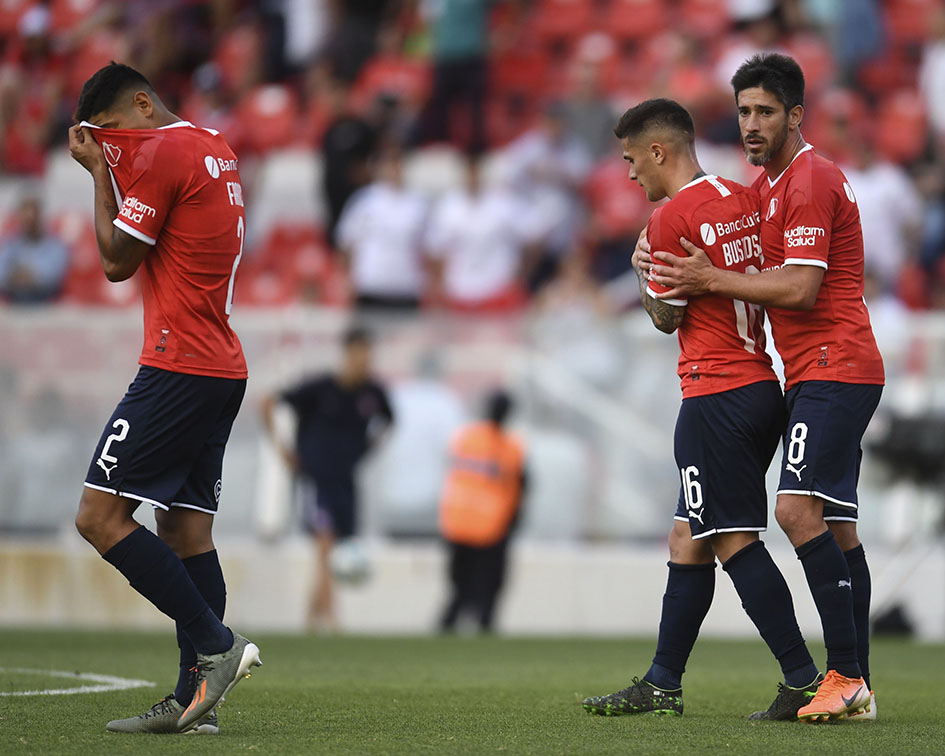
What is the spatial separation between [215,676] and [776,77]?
9.56ft

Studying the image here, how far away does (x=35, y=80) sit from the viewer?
18.7 metres

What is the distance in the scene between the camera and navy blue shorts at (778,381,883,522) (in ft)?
18.8

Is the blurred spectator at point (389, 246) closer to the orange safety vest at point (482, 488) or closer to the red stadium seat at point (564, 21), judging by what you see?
the orange safety vest at point (482, 488)

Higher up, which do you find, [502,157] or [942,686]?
[502,157]

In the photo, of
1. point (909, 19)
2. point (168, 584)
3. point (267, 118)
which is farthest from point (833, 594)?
point (267, 118)

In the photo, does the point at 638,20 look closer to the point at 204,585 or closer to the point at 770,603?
the point at 770,603

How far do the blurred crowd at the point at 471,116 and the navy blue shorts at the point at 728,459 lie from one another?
7433 millimetres

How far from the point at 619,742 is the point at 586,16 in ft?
46.8

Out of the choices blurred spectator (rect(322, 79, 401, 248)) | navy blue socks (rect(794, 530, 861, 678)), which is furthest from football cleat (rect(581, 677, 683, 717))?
blurred spectator (rect(322, 79, 401, 248))

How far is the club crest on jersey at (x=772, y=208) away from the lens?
19.1ft

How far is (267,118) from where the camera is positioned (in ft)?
58.7

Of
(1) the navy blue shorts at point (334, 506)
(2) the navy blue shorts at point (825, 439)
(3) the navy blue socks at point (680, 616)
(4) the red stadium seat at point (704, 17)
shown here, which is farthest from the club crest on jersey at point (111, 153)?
(4) the red stadium seat at point (704, 17)

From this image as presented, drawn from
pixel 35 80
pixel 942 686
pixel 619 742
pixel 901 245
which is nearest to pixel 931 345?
pixel 901 245

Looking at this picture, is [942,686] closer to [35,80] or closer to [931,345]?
[931,345]
